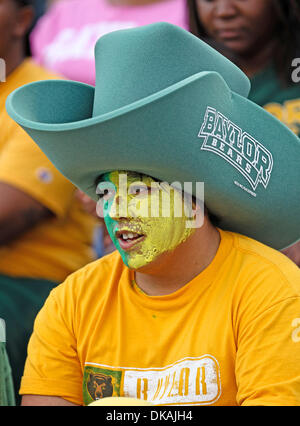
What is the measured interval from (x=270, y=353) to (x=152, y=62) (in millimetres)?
817

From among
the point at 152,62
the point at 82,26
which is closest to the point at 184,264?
the point at 152,62

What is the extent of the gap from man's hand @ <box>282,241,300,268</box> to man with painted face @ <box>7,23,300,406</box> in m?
0.55

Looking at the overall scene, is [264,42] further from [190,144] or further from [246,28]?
[190,144]

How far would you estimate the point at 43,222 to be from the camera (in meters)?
3.39

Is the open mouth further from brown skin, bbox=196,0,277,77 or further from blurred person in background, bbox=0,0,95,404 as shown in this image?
brown skin, bbox=196,0,277,77

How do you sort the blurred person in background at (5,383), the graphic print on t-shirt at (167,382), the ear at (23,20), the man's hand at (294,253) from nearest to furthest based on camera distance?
the graphic print on t-shirt at (167,382)
the blurred person in background at (5,383)
the man's hand at (294,253)
the ear at (23,20)

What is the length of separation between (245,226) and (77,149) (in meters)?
0.58

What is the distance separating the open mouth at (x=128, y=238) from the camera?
221cm

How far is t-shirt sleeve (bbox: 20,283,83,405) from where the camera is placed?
2.35 m

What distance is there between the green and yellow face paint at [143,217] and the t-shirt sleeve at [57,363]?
0.30 metres

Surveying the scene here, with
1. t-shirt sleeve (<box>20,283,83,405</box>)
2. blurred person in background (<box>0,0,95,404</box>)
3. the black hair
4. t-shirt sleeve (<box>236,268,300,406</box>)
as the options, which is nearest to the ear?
blurred person in background (<box>0,0,95,404</box>)

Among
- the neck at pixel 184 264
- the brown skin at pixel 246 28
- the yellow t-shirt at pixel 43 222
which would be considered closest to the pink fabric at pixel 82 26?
the brown skin at pixel 246 28

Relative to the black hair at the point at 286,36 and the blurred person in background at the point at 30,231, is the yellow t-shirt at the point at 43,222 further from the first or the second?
the black hair at the point at 286,36

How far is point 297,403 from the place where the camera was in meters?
2.00
